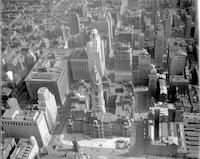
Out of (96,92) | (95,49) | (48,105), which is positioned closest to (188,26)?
(95,49)

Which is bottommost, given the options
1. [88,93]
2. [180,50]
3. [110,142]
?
[110,142]

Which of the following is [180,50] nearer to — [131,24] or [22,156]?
[131,24]

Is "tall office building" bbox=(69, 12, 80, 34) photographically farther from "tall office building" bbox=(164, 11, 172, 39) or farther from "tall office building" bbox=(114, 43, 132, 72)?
"tall office building" bbox=(164, 11, 172, 39)

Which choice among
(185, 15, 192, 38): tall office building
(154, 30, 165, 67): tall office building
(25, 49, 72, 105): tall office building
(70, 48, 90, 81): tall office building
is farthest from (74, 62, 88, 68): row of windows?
(185, 15, 192, 38): tall office building

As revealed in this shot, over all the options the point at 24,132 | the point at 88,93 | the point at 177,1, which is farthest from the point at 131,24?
the point at 24,132

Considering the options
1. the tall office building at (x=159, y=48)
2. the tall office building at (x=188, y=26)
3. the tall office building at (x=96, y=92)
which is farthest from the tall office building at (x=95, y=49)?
the tall office building at (x=188, y=26)

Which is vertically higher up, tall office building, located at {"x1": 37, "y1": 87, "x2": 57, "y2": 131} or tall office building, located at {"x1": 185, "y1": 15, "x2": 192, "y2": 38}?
tall office building, located at {"x1": 185, "y1": 15, "x2": 192, "y2": 38}

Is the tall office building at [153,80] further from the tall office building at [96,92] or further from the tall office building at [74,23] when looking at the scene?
the tall office building at [74,23]
